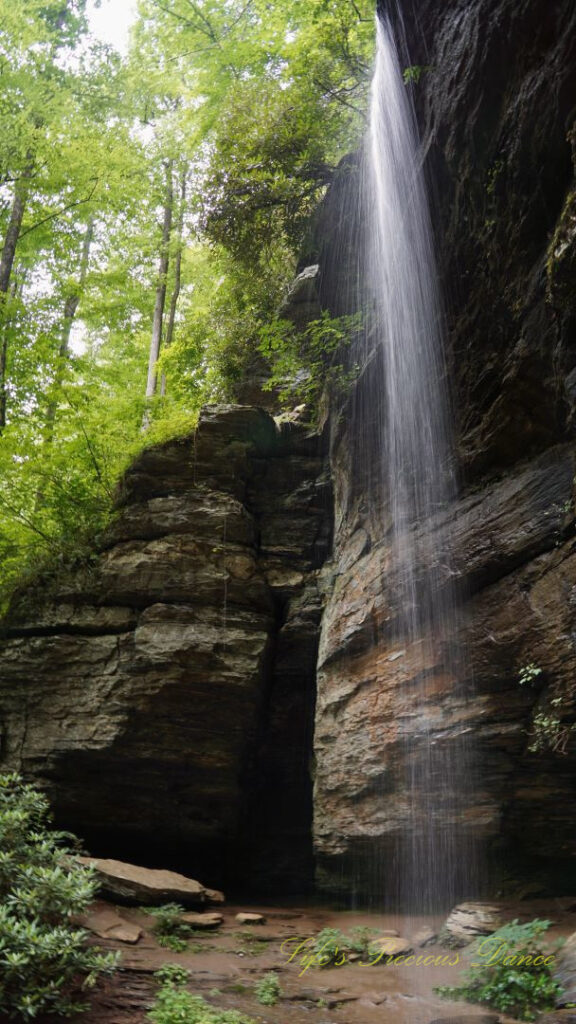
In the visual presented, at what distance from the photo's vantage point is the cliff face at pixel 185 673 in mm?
10008

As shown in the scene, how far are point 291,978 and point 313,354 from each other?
29.3 feet

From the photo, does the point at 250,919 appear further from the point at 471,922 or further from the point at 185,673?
the point at 185,673

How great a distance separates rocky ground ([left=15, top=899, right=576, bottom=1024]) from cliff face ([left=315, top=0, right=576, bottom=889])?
3.49ft

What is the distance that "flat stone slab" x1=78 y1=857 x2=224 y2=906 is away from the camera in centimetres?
816

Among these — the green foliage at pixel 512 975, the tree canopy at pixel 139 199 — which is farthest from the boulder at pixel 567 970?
the tree canopy at pixel 139 199

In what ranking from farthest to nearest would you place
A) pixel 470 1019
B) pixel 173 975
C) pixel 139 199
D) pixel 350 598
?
pixel 139 199 → pixel 350 598 → pixel 173 975 → pixel 470 1019

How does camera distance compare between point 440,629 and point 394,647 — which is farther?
point 394,647

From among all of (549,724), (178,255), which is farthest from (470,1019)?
(178,255)

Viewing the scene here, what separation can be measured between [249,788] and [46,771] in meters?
3.26

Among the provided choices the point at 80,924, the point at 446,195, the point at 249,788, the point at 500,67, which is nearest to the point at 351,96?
the point at 446,195

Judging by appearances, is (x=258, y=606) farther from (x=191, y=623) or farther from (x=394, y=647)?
(x=394, y=647)

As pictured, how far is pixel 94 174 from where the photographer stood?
13820mm

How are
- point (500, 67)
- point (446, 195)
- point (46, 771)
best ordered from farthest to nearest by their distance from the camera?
point (46, 771) → point (446, 195) → point (500, 67)

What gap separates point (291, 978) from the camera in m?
6.19
